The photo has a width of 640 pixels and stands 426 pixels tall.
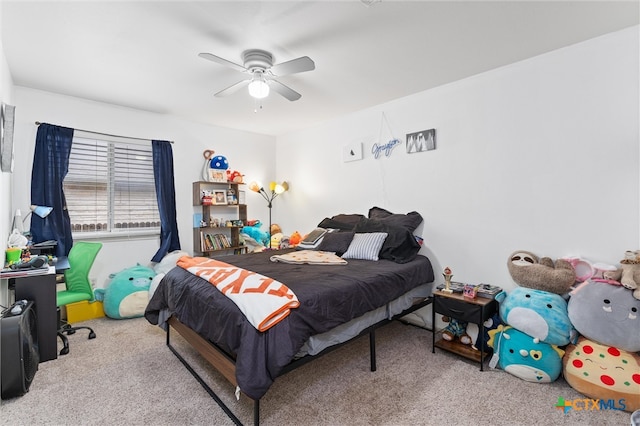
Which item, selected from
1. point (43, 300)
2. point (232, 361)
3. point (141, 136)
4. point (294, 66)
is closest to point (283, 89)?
point (294, 66)

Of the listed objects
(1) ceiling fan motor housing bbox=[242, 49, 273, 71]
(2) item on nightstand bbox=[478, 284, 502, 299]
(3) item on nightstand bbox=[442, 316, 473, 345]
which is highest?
(1) ceiling fan motor housing bbox=[242, 49, 273, 71]

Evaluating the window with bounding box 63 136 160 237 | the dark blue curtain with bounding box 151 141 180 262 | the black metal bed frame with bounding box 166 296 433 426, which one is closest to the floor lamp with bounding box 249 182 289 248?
the dark blue curtain with bounding box 151 141 180 262

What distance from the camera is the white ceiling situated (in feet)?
6.39

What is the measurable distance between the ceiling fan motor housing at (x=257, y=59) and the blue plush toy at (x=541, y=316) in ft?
9.13

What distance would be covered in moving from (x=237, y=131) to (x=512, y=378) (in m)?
4.62

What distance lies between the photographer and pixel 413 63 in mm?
2684

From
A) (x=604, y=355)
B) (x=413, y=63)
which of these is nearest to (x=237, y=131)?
(x=413, y=63)

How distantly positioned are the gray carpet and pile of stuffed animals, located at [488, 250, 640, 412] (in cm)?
12

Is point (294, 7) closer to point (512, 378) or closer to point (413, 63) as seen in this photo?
point (413, 63)

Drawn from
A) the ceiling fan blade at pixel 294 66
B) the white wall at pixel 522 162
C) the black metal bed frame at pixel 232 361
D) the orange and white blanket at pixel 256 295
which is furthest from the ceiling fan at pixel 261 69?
the black metal bed frame at pixel 232 361

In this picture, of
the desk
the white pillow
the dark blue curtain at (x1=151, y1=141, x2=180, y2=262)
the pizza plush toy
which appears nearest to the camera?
the pizza plush toy

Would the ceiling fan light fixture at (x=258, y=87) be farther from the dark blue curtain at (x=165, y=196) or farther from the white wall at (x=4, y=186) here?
the dark blue curtain at (x=165, y=196)

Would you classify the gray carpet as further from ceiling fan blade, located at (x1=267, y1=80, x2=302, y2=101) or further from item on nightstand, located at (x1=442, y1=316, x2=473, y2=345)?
ceiling fan blade, located at (x1=267, y1=80, x2=302, y2=101)

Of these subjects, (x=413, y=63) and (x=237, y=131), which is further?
(x=237, y=131)
